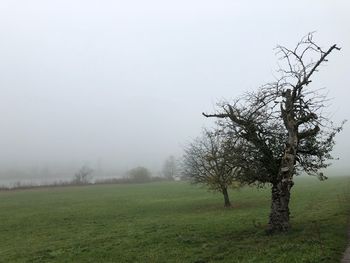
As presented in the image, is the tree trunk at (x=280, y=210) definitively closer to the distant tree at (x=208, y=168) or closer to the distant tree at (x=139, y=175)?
the distant tree at (x=208, y=168)

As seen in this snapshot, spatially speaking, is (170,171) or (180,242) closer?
(180,242)

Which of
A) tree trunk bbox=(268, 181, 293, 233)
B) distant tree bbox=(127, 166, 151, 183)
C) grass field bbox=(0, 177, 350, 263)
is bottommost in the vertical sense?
grass field bbox=(0, 177, 350, 263)

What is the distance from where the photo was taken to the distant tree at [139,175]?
509 feet

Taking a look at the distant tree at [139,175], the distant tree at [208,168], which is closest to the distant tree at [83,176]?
the distant tree at [139,175]

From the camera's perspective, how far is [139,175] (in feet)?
515

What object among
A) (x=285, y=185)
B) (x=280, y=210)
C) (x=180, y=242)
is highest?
(x=285, y=185)

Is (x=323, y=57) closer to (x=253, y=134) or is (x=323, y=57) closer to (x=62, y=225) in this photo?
(x=253, y=134)

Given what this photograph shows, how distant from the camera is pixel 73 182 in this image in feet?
464

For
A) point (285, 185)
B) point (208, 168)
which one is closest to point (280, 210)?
point (285, 185)

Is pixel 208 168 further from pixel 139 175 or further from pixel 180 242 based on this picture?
pixel 139 175

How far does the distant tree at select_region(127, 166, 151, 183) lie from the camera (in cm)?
15525

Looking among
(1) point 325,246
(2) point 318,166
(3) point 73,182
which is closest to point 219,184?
(2) point 318,166

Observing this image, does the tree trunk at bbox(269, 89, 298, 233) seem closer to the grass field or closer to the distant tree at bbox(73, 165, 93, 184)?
the grass field

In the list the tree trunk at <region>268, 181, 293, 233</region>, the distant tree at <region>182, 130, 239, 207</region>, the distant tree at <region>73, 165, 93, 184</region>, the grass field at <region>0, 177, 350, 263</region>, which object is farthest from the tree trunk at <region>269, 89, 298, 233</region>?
the distant tree at <region>73, 165, 93, 184</region>
